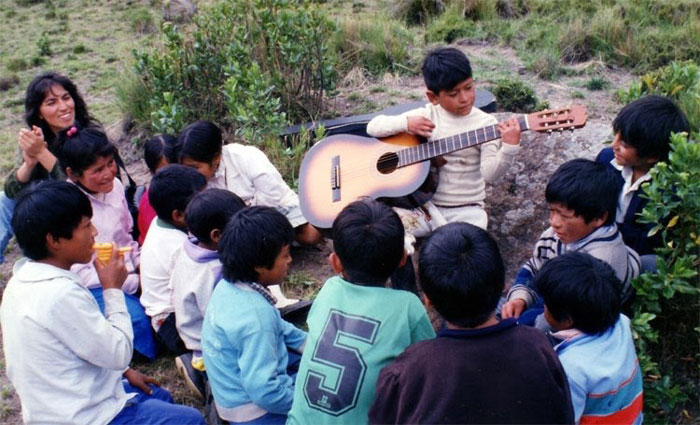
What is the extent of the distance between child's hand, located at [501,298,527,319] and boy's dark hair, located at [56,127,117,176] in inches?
88.5

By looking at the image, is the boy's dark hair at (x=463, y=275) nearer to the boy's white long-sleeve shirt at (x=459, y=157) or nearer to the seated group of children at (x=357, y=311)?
the seated group of children at (x=357, y=311)

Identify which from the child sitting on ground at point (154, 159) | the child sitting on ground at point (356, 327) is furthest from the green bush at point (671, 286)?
the child sitting on ground at point (154, 159)

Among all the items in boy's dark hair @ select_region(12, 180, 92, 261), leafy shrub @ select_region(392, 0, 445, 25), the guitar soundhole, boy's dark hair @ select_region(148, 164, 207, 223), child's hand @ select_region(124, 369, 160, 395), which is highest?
boy's dark hair @ select_region(12, 180, 92, 261)

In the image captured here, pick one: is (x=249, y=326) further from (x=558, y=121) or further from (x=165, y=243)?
(x=558, y=121)

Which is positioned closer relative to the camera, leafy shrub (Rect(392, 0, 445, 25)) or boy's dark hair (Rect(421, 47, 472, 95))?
boy's dark hair (Rect(421, 47, 472, 95))

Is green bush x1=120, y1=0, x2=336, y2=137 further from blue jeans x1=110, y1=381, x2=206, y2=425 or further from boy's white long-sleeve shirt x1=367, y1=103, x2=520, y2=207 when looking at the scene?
blue jeans x1=110, y1=381, x2=206, y2=425

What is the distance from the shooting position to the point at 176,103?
16.4 ft

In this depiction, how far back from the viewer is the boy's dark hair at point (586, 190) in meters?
2.55

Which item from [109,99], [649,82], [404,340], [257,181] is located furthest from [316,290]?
[109,99]

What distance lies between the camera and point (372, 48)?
6.56 metres

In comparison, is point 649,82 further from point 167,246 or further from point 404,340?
point 167,246

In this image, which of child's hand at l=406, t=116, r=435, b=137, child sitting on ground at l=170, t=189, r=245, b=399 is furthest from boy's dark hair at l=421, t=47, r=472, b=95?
child sitting on ground at l=170, t=189, r=245, b=399

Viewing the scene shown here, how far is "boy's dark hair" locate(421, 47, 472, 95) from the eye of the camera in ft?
10.4

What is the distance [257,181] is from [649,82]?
7.30 ft
